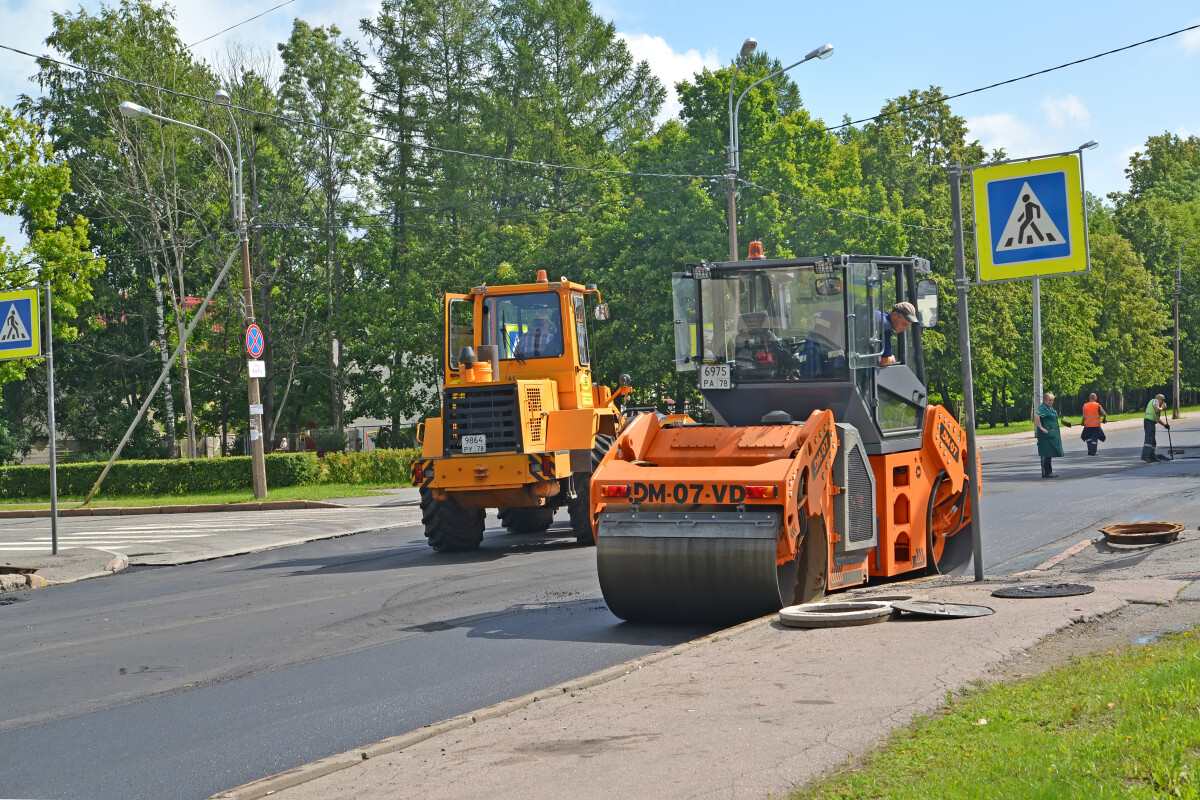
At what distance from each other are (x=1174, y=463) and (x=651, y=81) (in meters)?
34.2

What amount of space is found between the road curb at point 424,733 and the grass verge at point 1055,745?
87.3 inches

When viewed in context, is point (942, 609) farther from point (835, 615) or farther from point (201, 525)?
point (201, 525)

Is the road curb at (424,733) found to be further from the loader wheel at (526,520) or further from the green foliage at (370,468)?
the green foliage at (370,468)

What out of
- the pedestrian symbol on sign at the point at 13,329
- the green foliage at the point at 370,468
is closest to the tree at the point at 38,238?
the green foliage at the point at 370,468

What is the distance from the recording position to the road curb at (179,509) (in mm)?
26469

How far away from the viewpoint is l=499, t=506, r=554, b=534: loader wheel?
18.3 meters

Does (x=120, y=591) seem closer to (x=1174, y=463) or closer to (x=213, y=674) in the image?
(x=213, y=674)

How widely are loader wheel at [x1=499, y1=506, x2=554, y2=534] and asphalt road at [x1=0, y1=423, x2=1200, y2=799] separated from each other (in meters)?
1.18

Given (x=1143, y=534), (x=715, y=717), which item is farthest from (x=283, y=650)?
(x=1143, y=534)

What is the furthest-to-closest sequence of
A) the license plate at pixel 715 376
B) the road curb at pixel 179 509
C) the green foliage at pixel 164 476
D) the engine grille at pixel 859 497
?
the green foliage at pixel 164 476, the road curb at pixel 179 509, the license plate at pixel 715 376, the engine grille at pixel 859 497

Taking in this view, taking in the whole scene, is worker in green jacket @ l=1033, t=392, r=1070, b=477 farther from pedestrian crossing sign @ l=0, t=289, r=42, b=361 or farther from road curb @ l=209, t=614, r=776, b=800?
pedestrian crossing sign @ l=0, t=289, r=42, b=361

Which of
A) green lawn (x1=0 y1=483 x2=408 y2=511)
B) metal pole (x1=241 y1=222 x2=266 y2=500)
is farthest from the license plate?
green lawn (x1=0 y1=483 x2=408 y2=511)

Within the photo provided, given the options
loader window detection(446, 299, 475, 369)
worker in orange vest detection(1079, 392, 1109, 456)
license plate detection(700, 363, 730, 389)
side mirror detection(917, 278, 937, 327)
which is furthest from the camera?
worker in orange vest detection(1079, 392, 1109, 456)

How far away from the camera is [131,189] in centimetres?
4078
